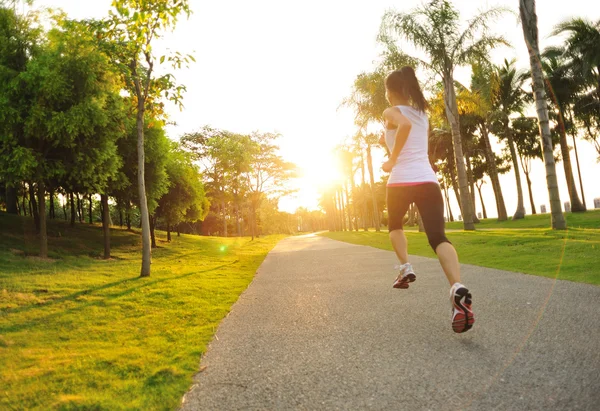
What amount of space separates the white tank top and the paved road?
136 cm

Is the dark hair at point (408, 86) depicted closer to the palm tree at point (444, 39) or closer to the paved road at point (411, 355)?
the paved road at point (411, 355)

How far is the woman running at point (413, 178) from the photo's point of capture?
339 cm

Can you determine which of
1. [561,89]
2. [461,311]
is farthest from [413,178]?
[561,89]

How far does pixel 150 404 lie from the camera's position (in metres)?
2.61

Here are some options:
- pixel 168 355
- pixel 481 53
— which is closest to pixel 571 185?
pixel 481 53

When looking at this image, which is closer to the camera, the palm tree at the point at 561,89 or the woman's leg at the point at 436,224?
the woman's leg at the point at 436,224

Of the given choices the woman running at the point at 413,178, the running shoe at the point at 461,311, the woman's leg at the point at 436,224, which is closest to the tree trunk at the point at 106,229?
the woman running at the point at 413,178

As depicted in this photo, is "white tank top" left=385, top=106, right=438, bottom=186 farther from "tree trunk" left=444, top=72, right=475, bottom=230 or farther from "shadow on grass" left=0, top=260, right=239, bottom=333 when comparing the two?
"tree trunk" left=444, top=72, right=475, bottom=230

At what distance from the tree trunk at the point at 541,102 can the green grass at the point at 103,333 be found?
12255 mm

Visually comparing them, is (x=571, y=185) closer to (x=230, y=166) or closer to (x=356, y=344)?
(x=230, y=166)

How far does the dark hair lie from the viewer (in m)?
3.85

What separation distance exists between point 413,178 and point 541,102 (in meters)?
14.9

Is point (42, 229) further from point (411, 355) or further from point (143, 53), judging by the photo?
point (411, 355)

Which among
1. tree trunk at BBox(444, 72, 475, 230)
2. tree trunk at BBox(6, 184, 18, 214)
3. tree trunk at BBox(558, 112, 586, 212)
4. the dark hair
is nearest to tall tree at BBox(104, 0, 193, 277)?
the dark hair
